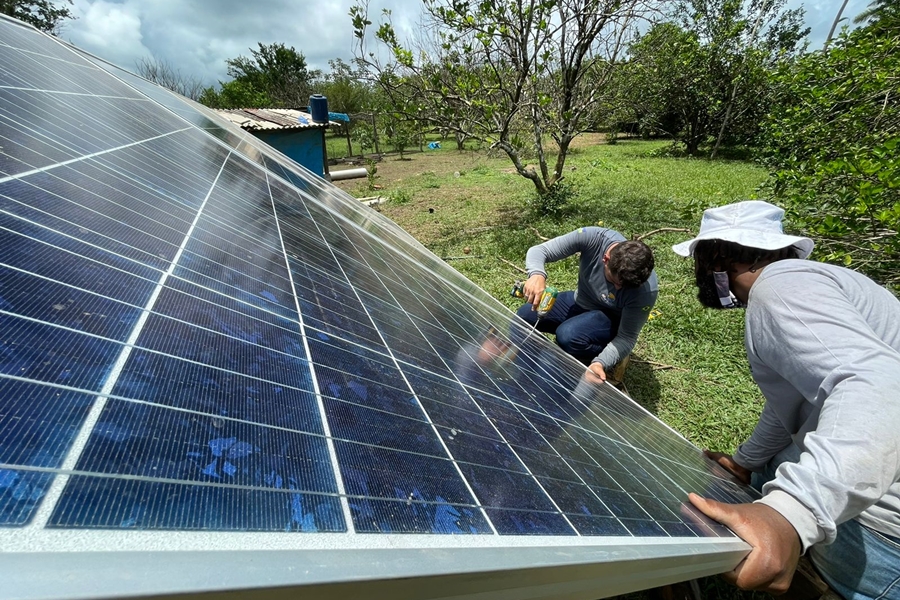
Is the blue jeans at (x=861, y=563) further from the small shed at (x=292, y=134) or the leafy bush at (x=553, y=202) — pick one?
the small shed at (x=292, y=134)

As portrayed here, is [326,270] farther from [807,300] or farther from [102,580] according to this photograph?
[807,300]

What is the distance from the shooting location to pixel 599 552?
0.82 m

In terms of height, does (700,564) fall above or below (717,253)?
below

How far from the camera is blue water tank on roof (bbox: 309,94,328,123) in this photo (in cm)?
1178

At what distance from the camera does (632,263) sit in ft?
10.5

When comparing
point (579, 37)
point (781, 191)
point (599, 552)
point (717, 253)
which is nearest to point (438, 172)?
point (579, 37)

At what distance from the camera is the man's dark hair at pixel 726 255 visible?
185 centimetres

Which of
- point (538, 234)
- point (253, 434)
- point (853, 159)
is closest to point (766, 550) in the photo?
point (253, 434)

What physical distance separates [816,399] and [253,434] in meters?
1.83

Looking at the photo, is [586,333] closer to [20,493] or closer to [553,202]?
[20,493]

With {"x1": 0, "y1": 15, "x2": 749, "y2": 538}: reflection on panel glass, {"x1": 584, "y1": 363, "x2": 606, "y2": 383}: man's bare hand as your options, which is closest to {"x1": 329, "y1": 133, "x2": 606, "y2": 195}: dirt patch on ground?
{"x1": 584, "y1": 363, "x2": 606, "y2": 383}: man's bare hand

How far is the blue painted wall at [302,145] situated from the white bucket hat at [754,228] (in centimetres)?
1180

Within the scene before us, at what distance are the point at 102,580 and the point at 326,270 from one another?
157 cm

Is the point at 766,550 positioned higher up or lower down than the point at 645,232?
higher up
